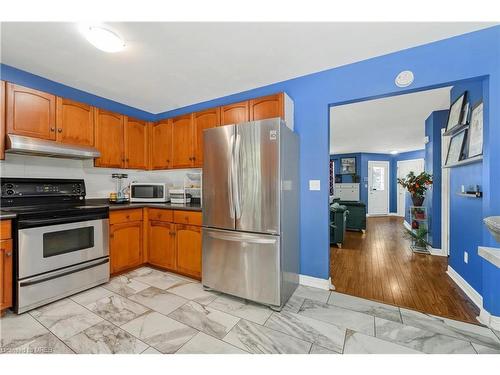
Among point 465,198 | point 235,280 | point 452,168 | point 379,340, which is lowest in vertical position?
point 379,340

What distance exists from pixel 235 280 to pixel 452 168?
3.15 metres

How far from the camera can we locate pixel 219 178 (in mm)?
2248

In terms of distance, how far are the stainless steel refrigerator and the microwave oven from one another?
1.12 metres

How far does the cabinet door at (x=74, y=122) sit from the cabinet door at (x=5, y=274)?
1.27 meters

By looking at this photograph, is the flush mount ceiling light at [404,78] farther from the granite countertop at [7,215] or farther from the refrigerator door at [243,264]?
the granite countertop at [7,215]

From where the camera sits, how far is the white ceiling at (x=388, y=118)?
333 cm

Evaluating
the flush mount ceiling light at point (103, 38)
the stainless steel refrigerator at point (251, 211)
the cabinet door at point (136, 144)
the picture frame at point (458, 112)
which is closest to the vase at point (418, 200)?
the picture frame at point (458, 112)

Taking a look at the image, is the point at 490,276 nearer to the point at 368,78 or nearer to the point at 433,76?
the point at 433,76

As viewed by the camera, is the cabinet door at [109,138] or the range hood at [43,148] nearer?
the range hood at [43,148]

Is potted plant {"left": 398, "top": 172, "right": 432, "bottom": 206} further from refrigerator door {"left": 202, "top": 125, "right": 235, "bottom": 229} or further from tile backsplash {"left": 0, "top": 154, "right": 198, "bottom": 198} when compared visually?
tile backsplash {"left": 0, "top": 154, "right": 198, "bottom": 198}

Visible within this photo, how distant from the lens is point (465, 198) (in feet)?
8.00

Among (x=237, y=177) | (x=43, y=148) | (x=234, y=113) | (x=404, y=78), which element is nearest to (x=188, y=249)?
(x=237, y=177)
